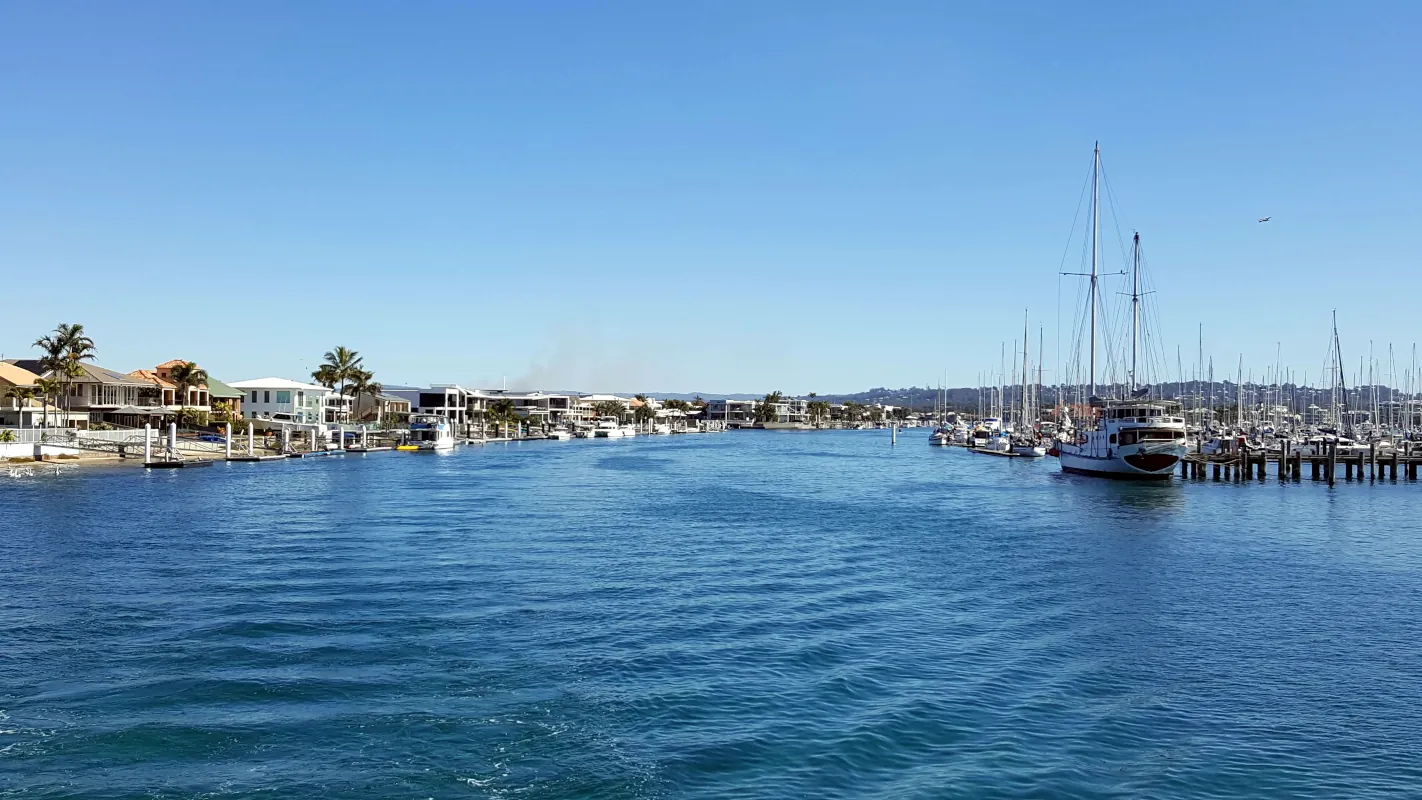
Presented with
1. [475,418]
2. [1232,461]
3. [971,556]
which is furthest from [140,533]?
[475,418]

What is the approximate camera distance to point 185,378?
109 m

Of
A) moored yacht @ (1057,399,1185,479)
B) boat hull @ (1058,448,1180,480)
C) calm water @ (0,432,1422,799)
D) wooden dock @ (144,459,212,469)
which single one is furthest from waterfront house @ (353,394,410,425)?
calm water @ (0,432,1422,799)

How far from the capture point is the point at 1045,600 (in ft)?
95.7

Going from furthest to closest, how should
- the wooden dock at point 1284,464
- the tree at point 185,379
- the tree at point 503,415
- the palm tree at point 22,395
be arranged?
1. the tree at point 503,415
2. the tree at point 185,379
3. the palm tree at point 22,395
4. the wooden dock at point 1284,464

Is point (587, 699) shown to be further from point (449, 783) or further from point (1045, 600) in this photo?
point (1045, 600)

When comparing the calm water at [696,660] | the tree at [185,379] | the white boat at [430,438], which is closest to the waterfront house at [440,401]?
the white boat at [430,438]

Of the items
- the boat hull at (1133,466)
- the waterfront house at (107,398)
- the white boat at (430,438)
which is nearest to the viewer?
the boat hull at (1133,466)

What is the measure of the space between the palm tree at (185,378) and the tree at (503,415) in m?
Answer: 67.8

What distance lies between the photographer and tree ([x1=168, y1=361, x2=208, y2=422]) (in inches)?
4286

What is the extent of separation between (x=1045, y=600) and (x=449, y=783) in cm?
2006

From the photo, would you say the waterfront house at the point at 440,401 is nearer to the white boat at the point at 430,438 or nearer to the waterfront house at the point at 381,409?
the waterfront house at the point at 381,409

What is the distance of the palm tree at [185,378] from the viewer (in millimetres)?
109000

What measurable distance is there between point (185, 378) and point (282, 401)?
21758mm

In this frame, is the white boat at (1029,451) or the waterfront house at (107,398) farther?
the white boat at (1029,451)
